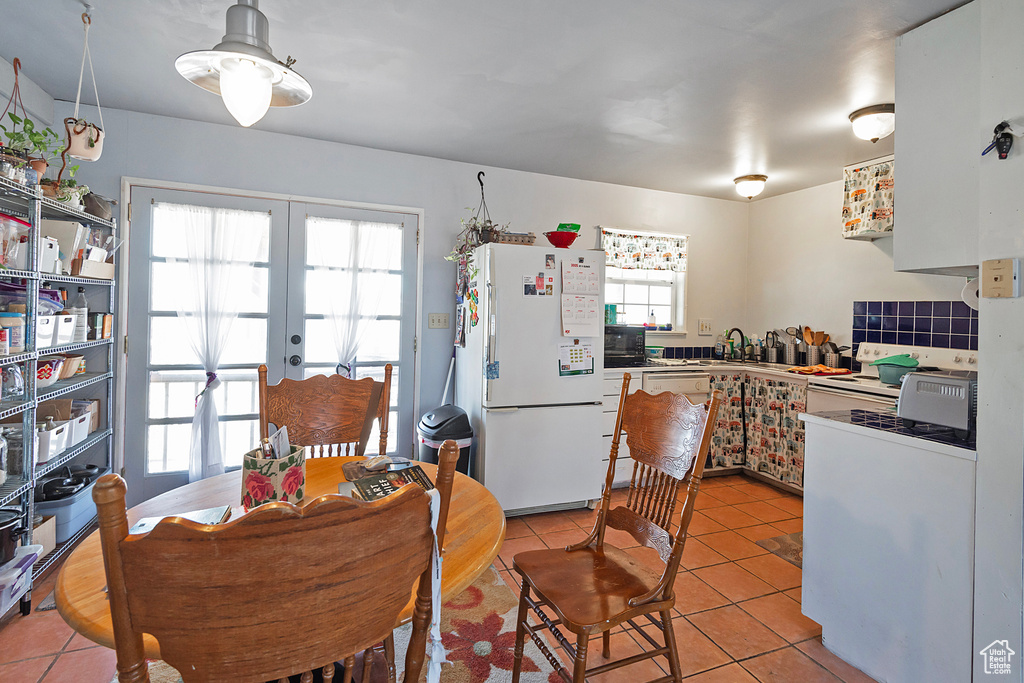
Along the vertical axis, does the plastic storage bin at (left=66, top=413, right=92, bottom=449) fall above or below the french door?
below

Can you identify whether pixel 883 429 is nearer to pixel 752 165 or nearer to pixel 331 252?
pixel 752 165

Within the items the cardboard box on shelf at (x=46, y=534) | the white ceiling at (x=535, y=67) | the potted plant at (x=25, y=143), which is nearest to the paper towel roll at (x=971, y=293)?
the white ceiling at (x=535, y=67)

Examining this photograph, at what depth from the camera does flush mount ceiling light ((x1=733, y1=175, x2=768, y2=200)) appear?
3.96 metres

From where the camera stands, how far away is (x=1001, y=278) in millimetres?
1541

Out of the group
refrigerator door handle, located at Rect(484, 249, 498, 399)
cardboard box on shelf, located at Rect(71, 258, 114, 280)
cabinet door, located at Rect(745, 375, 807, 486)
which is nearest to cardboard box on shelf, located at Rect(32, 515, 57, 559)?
cardboard box on shelf, located at Rect(71, 258, 114, 280)

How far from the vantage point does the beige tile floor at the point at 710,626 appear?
1.83 m

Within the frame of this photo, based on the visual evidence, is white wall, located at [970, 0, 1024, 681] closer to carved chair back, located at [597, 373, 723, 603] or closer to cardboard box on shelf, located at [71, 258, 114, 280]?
carved chair back, located at [597, 373, 723, 603]

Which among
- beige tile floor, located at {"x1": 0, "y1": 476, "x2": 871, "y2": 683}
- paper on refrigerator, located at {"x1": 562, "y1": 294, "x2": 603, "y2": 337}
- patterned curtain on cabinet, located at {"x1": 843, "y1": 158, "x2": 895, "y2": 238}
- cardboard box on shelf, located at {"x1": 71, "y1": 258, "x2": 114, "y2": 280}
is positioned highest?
patterned curtain on cabinet, located at {"x1": 843, "y1": 158, "x2": 895, "y2": 238}

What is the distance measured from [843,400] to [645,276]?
1919mm

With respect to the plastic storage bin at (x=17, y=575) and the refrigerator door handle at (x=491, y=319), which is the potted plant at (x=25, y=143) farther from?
the refrigerator door handle at (x=491, y=319)

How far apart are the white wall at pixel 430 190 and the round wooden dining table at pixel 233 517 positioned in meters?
2.23

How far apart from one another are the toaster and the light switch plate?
31 cm

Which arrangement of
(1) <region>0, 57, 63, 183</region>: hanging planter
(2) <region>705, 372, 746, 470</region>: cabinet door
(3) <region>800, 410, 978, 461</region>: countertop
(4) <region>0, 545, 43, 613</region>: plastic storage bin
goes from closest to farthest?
(3) <region>800, 410, 978, 461</region>: countertop → (4) <region>0, 545, 43, 613</region>: plastic storage bin → (1) <region>0, 57, 63, 183</region>: hanging planter → (2) <region>705, 372, 746, 470</region>: cabinet door

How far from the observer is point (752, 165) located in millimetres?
3781
